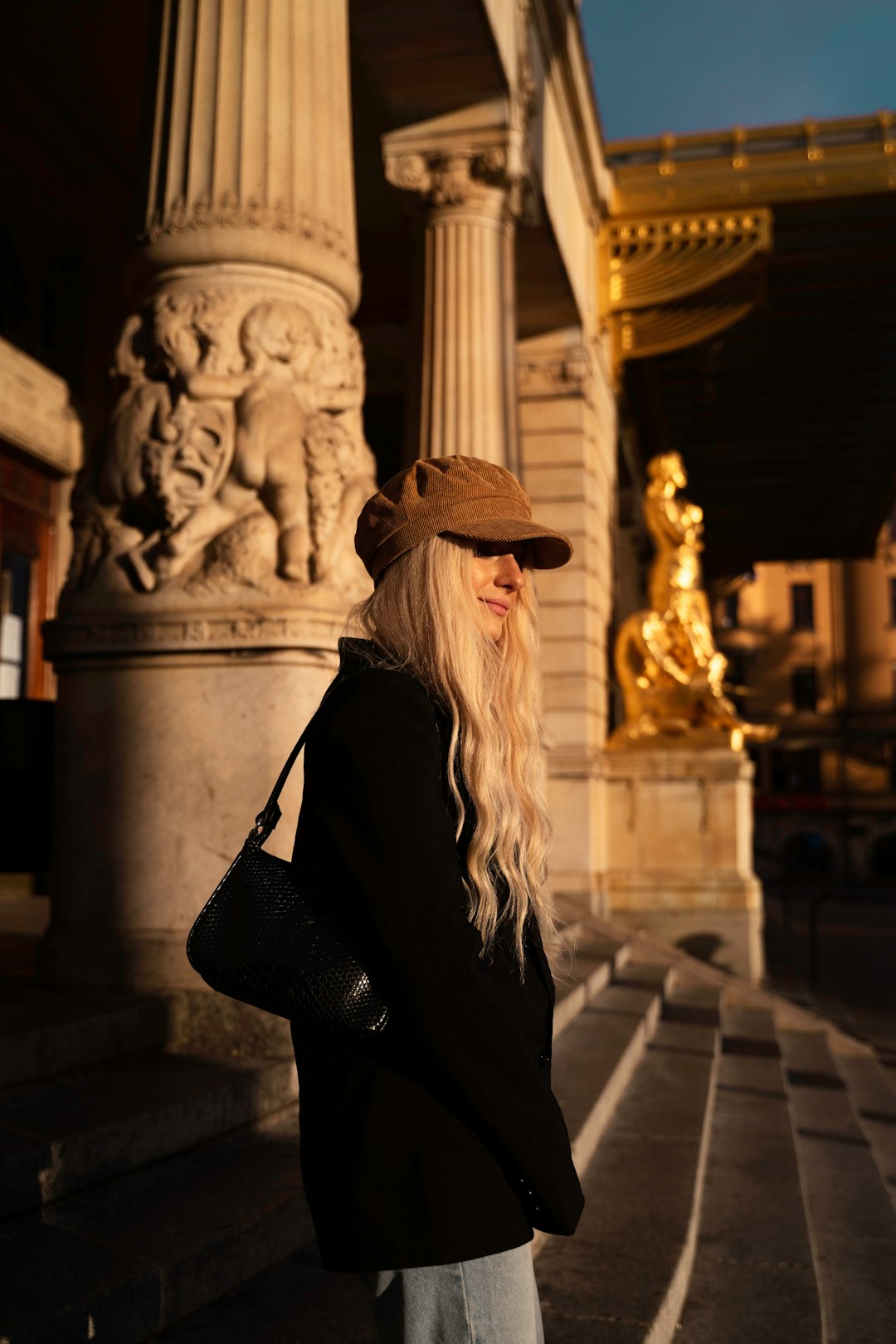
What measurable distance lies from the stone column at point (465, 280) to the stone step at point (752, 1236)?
14.6 ft

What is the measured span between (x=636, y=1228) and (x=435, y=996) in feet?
8.95

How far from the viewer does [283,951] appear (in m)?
1.53

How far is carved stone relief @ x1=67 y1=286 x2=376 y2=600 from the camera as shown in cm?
417

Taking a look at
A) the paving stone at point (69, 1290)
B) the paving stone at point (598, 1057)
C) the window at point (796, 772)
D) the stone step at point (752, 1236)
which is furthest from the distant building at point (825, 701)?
the paving stone at point (69, 1290)

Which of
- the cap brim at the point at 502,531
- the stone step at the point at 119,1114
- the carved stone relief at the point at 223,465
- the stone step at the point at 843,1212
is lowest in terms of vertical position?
the stone step at the point at 843,1212

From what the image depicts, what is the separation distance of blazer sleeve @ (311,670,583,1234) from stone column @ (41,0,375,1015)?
2476mm

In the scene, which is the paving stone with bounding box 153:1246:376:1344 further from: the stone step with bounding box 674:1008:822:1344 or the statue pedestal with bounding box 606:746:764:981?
the statue pedestal with bounding box 606:746:764:981

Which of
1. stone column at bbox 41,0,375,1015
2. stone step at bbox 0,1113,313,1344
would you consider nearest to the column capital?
stone column at bbox 41,0,375,1015

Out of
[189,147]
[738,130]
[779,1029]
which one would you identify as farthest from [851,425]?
[189,147]

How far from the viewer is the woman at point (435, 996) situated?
1441 mm

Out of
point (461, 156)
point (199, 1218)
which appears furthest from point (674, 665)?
point (199, 1218)

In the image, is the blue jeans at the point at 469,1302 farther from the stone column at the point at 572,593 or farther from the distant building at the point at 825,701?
the distant building at the point at 825,701

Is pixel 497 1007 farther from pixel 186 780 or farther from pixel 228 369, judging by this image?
pixel 228 369

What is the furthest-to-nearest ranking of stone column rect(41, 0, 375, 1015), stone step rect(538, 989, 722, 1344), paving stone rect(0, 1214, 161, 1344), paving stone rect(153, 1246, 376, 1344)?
1. stone column rect(41, 0, 375, 1015)
2. stone step rect(538, 989, 722, 1344)
3. paving stone rect(153, 1246, 376, 1344)
4. paving stone rect(0, 1214, 161, 1344)
